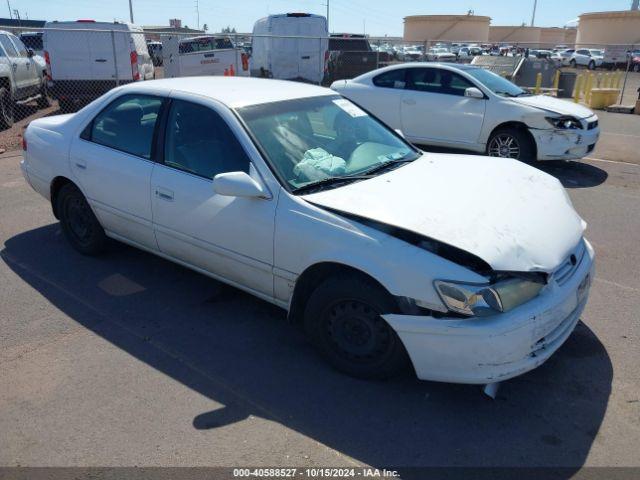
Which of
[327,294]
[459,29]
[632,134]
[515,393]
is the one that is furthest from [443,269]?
[459,29]

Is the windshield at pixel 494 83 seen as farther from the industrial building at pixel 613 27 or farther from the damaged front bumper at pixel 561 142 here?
the industrial building at pixel 613 27

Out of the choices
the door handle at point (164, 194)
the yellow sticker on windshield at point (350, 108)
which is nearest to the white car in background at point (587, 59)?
the yellow sticker on windshield at point (350, 108)

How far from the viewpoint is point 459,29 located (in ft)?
206

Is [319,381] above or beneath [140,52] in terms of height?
beneath

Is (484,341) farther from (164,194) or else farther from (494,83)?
(494,83)

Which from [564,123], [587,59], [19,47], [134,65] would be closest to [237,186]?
[564,123]

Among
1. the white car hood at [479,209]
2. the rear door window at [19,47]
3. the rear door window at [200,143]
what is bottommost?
the white car hood at [479,209]

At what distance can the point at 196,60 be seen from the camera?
50.4 ft

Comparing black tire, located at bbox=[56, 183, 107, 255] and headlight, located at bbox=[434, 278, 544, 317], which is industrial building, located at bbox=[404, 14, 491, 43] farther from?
headlight, located at bbox=[434, 278, 544, 317]

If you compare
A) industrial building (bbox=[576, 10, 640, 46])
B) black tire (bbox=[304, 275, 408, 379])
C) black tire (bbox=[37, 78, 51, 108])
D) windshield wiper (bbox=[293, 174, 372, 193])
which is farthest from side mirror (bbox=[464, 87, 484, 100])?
industrial building (bbox=[576, 10, 640, 46])

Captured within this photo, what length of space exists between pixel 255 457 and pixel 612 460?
1.76 meters

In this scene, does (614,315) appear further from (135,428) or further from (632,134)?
(632,134)

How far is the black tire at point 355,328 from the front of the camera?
299cm

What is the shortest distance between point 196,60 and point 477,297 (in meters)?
14.4
